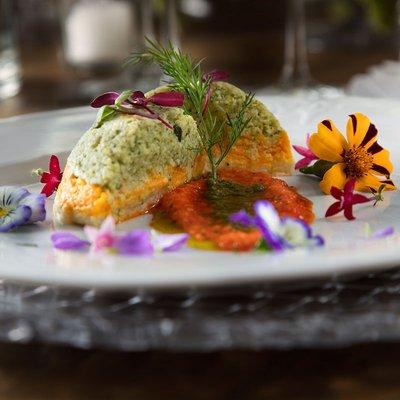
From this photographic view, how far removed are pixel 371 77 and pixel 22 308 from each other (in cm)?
197

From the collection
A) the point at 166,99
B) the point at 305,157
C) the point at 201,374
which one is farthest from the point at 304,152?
the point at 201,374

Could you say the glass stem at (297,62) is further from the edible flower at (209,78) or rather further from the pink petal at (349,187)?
the pink petal at (349,187)

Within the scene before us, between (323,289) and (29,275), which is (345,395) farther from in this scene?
(29,275)

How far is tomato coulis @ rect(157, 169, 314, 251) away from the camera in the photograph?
1.40 meters

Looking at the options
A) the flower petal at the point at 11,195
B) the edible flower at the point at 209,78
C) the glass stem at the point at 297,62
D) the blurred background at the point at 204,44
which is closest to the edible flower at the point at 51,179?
the flower petal at the point at 11,195

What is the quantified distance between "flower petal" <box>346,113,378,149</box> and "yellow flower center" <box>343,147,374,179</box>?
1 centimetres

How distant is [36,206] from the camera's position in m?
1.58

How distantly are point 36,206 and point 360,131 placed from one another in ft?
2.19

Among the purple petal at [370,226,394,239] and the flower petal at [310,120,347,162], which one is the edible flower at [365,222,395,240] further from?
the flower petal at [310,120,347,162]

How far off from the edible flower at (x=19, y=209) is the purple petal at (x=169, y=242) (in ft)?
0.91

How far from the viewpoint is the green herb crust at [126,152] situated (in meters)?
1.61

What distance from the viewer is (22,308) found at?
1.20 m

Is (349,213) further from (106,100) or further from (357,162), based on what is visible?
(106,100)

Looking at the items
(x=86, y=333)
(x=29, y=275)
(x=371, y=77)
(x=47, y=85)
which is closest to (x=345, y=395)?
(x=86, y=333)
